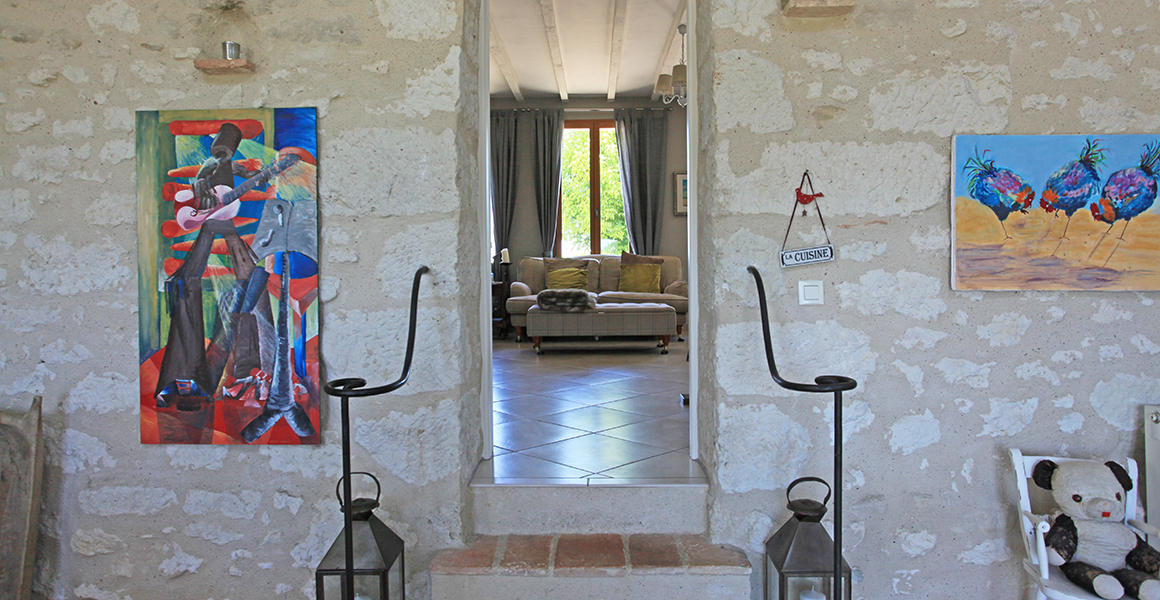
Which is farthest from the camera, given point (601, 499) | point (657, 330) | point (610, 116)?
point (610, 116)

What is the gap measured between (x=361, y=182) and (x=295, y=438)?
0.89 meters

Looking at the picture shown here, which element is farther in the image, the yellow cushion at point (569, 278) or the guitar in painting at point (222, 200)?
the yellow cushion at point (569, 278)

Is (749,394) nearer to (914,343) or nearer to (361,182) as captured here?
(914,343)

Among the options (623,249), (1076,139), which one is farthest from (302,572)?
(623,249)

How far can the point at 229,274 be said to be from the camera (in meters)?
2.23

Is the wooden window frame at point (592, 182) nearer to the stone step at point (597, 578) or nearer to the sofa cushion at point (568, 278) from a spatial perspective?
the sofa cushion at point (568, 278)

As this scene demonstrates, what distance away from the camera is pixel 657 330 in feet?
20.7

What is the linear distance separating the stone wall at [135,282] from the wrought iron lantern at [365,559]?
28 centimetres

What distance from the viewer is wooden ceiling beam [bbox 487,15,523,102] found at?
5.94m

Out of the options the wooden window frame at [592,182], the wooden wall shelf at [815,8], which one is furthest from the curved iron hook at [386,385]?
the wooden window frame at [592,182]

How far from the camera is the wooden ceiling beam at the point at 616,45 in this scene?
535 centimetres

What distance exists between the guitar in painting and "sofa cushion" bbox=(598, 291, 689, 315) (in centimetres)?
490

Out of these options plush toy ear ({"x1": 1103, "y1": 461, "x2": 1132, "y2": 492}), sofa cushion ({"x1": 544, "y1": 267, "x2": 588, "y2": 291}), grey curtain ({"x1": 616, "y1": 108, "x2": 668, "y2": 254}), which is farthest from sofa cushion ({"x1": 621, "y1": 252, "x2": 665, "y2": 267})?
plush toy ear ({"x1": 1103, "y1": 461, "x2": 1132, "y2": 492})

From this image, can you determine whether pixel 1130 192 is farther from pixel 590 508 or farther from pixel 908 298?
pixel 590 508
